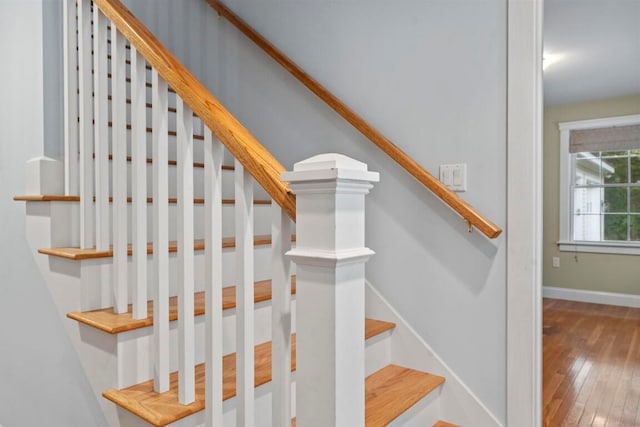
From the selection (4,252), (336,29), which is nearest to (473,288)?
(336,29)

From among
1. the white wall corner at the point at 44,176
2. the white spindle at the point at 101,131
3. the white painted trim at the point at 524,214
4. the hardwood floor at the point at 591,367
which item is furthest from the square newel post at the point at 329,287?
the hardwood floor at the point at 591,367

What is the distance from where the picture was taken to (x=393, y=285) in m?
1.97

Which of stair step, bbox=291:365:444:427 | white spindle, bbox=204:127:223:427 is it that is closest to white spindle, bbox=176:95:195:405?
white spindle, bbox=204:127:223:427

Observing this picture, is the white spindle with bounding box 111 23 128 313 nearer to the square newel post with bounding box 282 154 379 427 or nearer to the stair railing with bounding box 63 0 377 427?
the stair railing with bounding box 63 0 377 427

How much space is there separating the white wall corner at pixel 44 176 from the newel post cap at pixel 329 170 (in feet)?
3.89

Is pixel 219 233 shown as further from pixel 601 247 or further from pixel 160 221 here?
pixel 601 247

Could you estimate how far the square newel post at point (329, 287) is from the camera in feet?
2.48

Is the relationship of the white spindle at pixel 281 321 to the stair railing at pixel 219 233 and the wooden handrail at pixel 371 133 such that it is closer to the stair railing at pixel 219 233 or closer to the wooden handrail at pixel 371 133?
the stair railing at pixel 219 233

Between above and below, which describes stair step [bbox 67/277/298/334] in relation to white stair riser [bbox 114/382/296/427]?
above

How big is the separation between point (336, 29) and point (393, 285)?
132 cm

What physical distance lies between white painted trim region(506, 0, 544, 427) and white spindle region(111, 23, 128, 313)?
4.52 ft

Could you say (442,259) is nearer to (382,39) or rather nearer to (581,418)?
(382,39)

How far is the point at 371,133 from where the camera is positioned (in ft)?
6.38

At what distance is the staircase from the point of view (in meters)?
0.78
